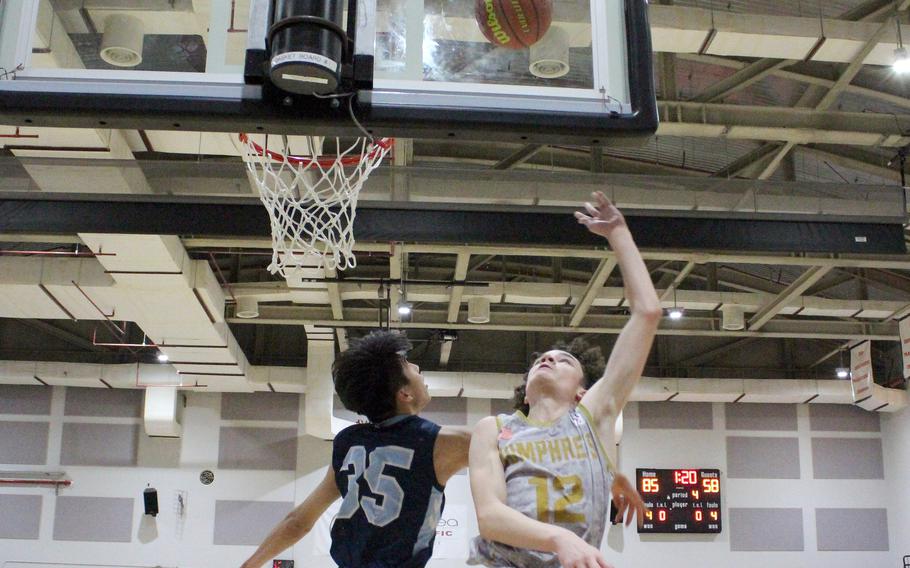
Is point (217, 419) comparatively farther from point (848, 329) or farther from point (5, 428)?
point (848, 329)

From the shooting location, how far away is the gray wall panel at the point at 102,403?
681 inches

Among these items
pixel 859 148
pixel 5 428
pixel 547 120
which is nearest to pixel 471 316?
pixel 859 148

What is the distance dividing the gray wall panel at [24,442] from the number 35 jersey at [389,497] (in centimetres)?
1534

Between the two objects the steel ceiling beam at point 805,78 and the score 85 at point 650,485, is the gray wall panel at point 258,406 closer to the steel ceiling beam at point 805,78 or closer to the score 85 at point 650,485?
the score 85 at point 650,485

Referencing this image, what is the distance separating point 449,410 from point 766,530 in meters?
6.00

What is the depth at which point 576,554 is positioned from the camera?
7.41 ft

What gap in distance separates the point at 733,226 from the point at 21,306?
30.5ft

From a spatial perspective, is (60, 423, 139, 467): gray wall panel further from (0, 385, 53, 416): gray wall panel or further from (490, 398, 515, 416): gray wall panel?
(490, 398, 515, 416): gray wall panel

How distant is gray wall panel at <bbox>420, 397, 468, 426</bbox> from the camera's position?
17531 mm

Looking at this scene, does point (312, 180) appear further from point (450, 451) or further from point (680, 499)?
point (680, 499)

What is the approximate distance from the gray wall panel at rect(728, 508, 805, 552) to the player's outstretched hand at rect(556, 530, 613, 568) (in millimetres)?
15999

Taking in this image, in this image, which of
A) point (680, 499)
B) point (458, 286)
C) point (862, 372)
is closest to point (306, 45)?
point (458, 286)

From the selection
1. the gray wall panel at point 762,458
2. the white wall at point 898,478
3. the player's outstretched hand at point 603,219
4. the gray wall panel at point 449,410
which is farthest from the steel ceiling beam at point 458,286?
the player's outstretched hand at point 603,219

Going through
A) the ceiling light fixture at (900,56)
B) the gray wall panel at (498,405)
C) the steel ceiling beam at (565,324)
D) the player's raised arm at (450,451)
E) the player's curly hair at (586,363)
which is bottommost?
the player's raised arm at (450,451)
